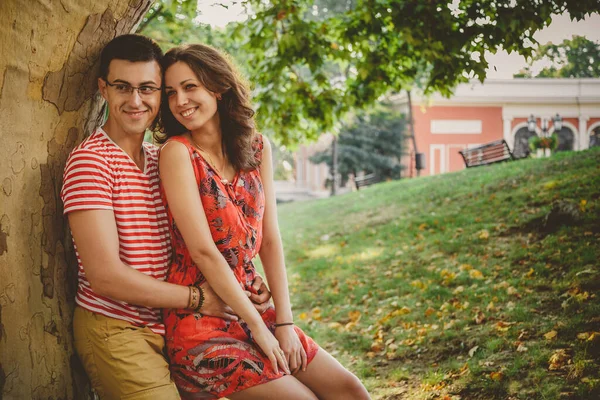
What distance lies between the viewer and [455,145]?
88.6 ft

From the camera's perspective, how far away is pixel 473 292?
6.02m

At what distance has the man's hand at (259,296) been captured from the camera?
278cm

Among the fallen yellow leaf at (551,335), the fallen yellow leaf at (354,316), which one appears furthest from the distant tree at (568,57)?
the fallen yellow leaf at (354,316)

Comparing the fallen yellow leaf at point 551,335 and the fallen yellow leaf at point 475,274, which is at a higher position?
the fallen yellow leaf at point 475,274

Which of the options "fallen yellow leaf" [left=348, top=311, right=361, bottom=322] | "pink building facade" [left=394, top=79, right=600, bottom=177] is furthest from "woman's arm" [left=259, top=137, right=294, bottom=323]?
"pink building facade" [left=394, top=79, right=600, bottom=177]

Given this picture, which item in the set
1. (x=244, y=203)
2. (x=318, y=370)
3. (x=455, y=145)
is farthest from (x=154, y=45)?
(x=455, y=145)

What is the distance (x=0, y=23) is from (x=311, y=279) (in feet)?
24.1

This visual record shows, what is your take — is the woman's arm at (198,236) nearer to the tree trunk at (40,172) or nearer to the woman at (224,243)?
the woman at (224,243)

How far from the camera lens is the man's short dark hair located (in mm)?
2576

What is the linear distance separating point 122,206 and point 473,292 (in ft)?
15.5

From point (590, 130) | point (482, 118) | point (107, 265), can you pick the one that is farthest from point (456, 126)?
point (107, 265)

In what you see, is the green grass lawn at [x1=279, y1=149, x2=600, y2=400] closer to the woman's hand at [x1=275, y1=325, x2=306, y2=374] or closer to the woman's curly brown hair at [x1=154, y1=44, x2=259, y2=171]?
the woman's hand at [x1=275, y1=325, x2=306, y2=374]

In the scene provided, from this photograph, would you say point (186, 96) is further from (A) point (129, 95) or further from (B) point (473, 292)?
(B) point (473, 292)

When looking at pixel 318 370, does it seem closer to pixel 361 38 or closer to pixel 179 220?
pixel 179 220
